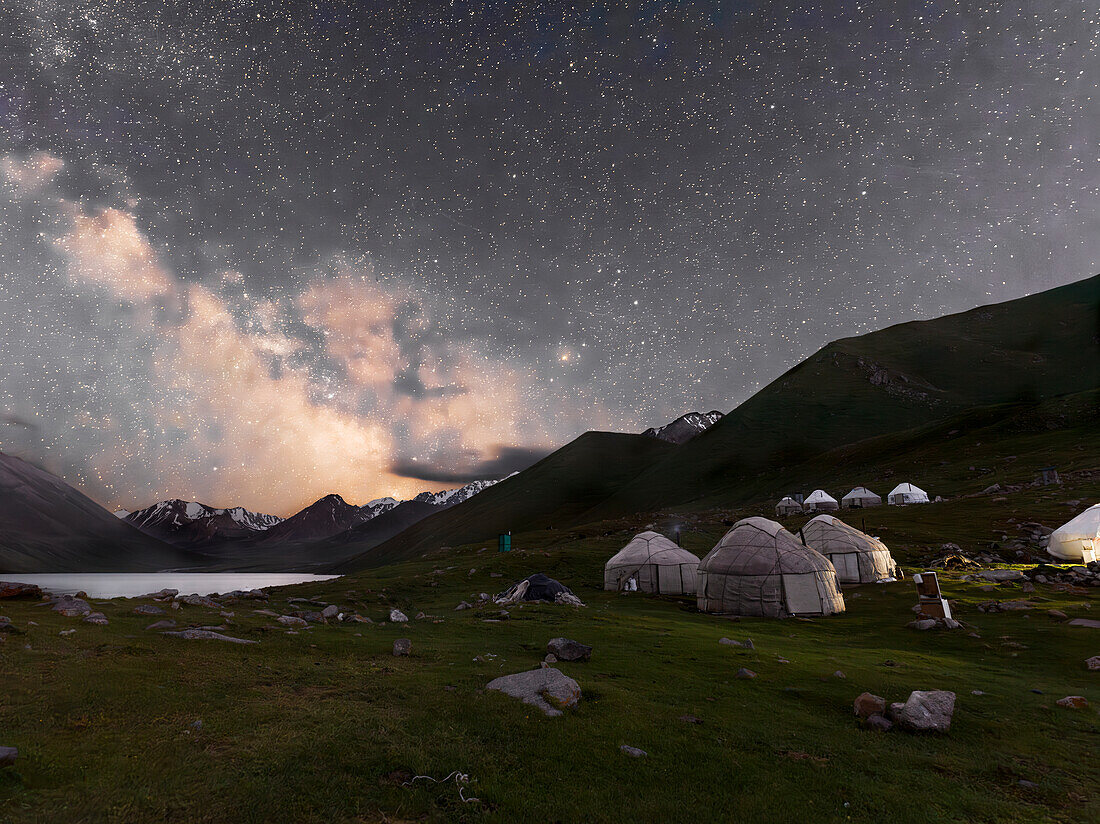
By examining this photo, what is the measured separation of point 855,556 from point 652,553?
16.6 meters

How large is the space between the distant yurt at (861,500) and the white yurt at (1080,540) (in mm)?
51176

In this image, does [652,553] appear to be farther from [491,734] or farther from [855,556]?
[491,734]

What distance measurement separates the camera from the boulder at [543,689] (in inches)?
460

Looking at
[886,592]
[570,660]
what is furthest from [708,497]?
[570,660]

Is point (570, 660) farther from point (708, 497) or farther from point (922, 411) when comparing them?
point (922, 411)

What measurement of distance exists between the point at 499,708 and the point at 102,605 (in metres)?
17.3

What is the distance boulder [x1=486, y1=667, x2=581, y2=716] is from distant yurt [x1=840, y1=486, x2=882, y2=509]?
10069 cm

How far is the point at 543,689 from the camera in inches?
481

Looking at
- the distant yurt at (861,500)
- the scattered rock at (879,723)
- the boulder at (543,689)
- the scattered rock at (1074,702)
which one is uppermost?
the distant yurt at (861,500)

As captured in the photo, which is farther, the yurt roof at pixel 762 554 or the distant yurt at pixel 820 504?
the distant yurt at pixel 820 504

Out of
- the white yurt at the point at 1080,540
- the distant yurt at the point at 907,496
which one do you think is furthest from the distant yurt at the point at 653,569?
the distant yurt at the point at 907,496

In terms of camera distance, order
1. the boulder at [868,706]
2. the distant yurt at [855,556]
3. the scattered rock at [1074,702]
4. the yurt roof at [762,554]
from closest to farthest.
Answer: the boulder at [868,706], the scattered rock at [1074,702], the yurt roof at [762,554], the distant yurt at [855,556]

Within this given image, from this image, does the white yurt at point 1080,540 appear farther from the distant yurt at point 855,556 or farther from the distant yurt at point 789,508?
the distant yurt at point 789,508

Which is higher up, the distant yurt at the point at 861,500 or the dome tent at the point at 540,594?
the distant yurt at the point at 861,500
